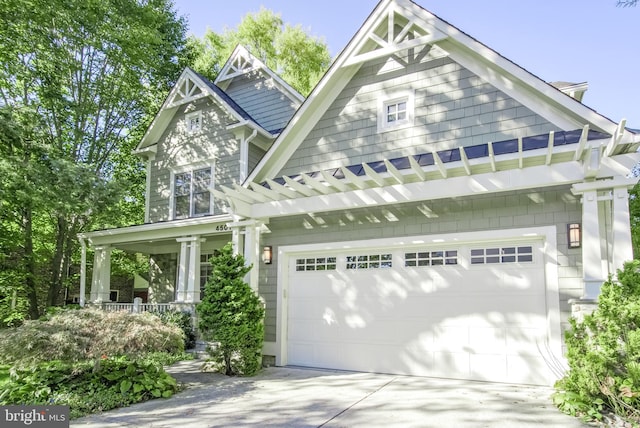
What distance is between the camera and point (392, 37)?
26.4 feet

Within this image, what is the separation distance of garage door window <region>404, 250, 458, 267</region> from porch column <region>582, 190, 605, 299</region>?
6.15ft

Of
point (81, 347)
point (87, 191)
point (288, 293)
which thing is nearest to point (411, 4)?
point (288, 293)

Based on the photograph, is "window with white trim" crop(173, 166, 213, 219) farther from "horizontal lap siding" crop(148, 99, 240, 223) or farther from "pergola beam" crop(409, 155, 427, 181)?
"pergola beam" crop(409, 155, 427, 181)

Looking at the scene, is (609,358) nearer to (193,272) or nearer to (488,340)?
(488,340)

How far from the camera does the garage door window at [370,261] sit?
783cm

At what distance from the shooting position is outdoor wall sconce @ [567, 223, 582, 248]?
245 inches

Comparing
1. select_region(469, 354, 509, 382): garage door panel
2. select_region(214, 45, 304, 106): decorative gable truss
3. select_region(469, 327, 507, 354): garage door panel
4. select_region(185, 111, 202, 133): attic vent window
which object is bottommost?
select_region(469, 354, 509, 382): garage door panel

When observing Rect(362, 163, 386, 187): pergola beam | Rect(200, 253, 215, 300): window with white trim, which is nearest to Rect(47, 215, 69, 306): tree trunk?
Rect(200, 253, 215, 300): window with white trim

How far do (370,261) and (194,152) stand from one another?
7.80 metres

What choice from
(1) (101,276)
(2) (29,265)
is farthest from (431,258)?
(2) (29,265)

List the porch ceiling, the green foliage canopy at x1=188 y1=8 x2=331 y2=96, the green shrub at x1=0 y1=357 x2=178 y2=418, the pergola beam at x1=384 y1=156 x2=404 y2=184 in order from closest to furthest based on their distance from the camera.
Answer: the green shrub at x1=0 y1=357 x2=178 y2=418 → the pergola beam at x1=384 y1=156 x2=404 y2=184 → the porch ceiling → the green foliage canopy at x1=188 y1=8 x2=331 y2=96

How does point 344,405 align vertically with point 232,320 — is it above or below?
below

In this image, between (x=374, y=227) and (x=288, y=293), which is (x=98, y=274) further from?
(x=374, y=227)

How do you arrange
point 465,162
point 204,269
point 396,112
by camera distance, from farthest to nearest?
point 204,269, point 396,112, point 465,162
